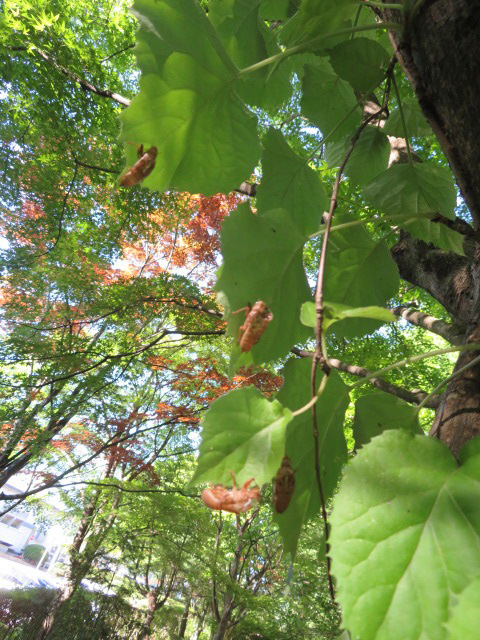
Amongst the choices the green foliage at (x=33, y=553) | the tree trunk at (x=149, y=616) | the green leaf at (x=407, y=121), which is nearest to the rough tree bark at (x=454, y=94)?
the green leaf at (x=407, y=121)

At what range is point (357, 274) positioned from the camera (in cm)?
70

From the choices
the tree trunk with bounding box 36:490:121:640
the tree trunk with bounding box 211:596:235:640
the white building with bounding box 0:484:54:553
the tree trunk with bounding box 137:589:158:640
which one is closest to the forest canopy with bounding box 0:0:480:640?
the tree trunk with bounding box 211:596:235:640

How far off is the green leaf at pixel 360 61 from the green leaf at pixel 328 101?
0.11m

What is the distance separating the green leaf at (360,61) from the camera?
61 cm

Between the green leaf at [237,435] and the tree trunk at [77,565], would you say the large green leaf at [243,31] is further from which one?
the tree trunk at [77,565]

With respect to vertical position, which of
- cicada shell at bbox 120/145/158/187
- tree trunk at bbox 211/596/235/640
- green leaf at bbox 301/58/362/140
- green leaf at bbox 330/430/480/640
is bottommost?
tree trunk at bbox 211/596/235/640

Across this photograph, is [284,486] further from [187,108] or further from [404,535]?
[187,108]

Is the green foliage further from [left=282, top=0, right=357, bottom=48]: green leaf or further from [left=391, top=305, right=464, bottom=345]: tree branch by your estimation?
[left=282, top=0, right=357, bottom=48]: green leaf

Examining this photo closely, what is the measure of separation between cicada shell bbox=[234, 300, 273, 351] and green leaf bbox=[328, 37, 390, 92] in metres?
0.40

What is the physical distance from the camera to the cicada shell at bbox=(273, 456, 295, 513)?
0.48 metres

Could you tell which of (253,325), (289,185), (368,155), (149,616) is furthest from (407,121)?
(149,616)

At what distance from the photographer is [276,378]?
524 cm

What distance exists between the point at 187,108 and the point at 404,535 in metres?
0.55

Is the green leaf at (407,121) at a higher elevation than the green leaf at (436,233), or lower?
higher
